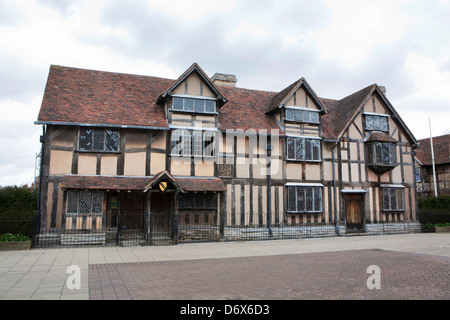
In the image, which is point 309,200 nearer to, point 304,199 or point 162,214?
point 304,199

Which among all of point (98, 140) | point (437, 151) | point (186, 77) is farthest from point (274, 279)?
point (437, 151)

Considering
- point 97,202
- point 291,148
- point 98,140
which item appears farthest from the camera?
point 291,148

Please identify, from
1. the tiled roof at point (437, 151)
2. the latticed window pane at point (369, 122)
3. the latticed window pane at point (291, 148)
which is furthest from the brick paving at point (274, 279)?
the tiled roof at point (437, 151)

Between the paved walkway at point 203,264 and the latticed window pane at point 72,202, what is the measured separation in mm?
2388

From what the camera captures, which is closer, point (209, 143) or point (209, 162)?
point (209, 162)

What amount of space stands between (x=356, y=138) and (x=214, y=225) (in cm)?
1086

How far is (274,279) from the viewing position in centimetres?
872

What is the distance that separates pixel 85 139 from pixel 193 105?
5732 millimetres

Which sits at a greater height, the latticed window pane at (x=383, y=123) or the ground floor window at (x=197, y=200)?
the latticed window pane at (x=383, y=123)

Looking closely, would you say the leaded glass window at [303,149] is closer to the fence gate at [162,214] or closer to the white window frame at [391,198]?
the white window frame at [391,198]

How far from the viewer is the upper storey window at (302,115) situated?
20.7 m

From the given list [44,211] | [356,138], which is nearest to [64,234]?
[44,211]

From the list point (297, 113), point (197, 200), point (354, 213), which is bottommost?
point (354, 213)
